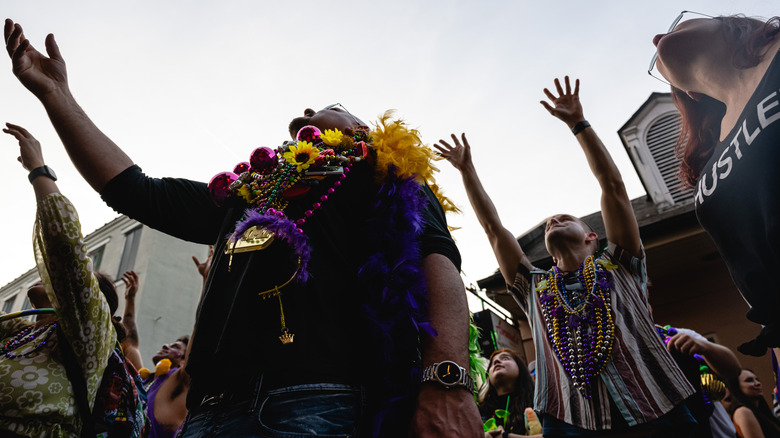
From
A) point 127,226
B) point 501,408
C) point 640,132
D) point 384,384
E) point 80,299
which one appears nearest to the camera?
point 384,384

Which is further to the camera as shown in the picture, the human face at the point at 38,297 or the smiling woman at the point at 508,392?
the smiling woman at the point at 508,392

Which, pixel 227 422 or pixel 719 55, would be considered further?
pixel 719 55

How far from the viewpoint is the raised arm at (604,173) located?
2.65 metres

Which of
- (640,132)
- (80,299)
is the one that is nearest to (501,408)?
(80,299)

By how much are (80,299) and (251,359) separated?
1.26 m

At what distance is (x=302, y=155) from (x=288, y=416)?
38.2 inches

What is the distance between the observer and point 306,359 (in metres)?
1.26

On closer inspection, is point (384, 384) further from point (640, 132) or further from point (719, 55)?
point (640, 132)

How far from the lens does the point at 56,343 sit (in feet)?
7.24

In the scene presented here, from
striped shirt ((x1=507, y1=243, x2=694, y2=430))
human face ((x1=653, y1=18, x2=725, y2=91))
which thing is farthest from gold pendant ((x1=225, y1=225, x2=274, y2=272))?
striped shirt ((x1=507, y1=243, x2=694, y2=430))

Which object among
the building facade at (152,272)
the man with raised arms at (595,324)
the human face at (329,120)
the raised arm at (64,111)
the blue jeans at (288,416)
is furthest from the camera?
the building facade at (152,272)

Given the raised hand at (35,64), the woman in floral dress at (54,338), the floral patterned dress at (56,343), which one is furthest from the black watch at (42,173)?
the raised hand at (35,64)

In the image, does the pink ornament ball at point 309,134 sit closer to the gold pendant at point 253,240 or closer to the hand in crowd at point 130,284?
the gold pendant at point 253,240

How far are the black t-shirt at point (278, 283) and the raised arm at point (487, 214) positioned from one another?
4.95 feet
